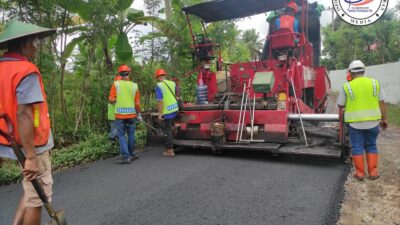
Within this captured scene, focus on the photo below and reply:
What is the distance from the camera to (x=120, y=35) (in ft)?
25.1

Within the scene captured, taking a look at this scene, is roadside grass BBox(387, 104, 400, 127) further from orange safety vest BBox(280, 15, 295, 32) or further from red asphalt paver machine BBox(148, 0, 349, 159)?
orange safety vest BBox(280, 15, 295, 32)

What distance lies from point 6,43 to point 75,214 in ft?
5.69

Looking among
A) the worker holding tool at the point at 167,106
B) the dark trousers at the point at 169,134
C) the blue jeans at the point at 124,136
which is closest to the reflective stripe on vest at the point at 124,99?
the blue jeans at the point at 124,136

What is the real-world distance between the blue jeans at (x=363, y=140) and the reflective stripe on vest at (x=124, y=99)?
327cm

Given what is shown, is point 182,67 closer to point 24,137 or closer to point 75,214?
point 75,214

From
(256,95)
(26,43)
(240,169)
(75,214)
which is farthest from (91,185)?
(256,95)

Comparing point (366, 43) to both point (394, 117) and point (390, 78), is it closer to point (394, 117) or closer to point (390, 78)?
point (390, 78)

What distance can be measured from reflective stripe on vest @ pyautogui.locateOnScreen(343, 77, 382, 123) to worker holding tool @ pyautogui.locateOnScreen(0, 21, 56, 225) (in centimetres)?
364

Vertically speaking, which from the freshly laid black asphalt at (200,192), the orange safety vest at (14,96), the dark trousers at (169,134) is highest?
the orange safety vest at (14,96)

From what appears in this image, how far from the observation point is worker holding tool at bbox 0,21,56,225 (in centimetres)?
220

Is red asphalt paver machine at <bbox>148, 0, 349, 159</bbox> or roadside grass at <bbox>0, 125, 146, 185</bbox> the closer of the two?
roadside grass at <bbox>0, 125, 146, 185</bbox>

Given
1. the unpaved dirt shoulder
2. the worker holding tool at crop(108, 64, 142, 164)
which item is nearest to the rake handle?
the unpaved dirt shoulder

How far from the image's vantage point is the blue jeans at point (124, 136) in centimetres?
546

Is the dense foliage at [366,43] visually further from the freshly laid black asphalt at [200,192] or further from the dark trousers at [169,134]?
the freshly laid black asphalt at [200,192]
